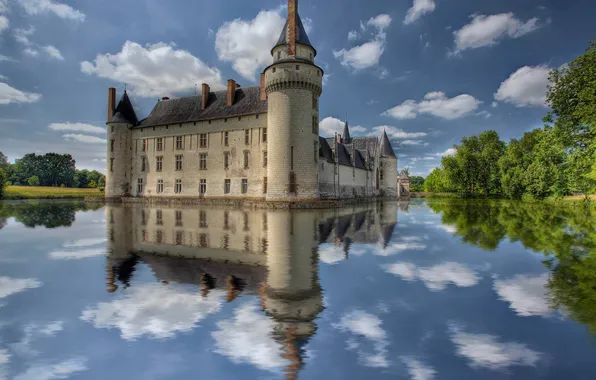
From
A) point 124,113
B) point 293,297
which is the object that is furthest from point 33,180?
point 293,297

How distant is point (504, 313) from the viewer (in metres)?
4.82

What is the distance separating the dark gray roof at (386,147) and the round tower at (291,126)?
3391 cm

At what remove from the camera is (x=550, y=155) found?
2708 centimetres

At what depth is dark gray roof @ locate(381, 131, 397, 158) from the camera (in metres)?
62.9

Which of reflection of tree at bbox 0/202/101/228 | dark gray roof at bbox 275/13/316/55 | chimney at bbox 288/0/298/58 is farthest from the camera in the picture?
dark gray roof at bbox 275/13/316/55

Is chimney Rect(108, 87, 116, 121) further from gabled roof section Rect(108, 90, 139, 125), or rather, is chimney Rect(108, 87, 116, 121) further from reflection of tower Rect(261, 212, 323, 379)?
reflection of tower Rect(261, 212, 323, 379)

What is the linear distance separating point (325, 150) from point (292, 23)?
1591 cm

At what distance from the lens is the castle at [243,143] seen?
105ft

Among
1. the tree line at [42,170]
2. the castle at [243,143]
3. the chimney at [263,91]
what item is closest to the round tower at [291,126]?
the castle at [243,143]

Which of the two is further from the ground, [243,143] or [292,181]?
[243,143]

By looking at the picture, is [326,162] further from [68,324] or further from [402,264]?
[68,324]

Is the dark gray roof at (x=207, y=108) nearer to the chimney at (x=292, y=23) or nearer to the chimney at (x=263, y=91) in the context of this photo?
the chimney at (x=263, y=91)

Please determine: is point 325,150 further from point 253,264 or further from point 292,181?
point 253,264

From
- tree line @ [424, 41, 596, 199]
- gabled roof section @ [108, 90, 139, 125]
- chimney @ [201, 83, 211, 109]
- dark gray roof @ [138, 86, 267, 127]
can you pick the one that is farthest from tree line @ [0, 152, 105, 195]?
tree line @ [424, 41, 596, 199]
